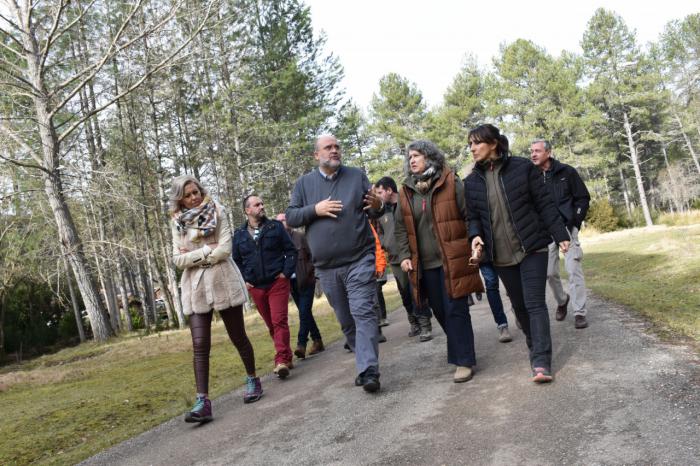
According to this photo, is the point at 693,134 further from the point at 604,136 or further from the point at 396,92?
the point at 396,92

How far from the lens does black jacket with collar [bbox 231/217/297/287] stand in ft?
22.2

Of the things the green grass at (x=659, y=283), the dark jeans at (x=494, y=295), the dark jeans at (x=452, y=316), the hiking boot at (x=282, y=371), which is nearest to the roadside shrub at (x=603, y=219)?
the green grass at (x=659, y=283)

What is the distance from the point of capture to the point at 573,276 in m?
6.69

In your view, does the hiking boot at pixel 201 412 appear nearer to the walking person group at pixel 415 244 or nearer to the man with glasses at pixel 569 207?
the walking person group at pixel 415 244

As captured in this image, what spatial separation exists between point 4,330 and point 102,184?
1484 cm

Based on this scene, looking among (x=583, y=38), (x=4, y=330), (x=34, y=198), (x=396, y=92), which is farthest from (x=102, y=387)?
(x=583, y=38)

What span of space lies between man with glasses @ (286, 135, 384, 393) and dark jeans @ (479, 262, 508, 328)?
1822 millimetres

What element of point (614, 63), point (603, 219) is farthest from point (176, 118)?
point (614, 63)

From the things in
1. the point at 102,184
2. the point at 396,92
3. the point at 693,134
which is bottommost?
the point at 102,184

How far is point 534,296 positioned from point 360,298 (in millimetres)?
1519

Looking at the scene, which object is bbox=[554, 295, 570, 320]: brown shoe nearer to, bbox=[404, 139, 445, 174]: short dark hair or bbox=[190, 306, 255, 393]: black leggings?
bbox=[404, 139, 445, 174]: short dark hair

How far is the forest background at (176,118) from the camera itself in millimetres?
13755

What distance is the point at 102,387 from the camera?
819 cm

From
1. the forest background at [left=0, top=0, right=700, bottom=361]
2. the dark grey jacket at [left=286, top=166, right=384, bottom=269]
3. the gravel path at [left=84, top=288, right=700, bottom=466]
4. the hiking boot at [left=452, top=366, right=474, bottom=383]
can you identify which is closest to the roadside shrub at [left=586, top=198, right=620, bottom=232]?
the forest background at [left=0, top=0, right=700, bottom=361]
